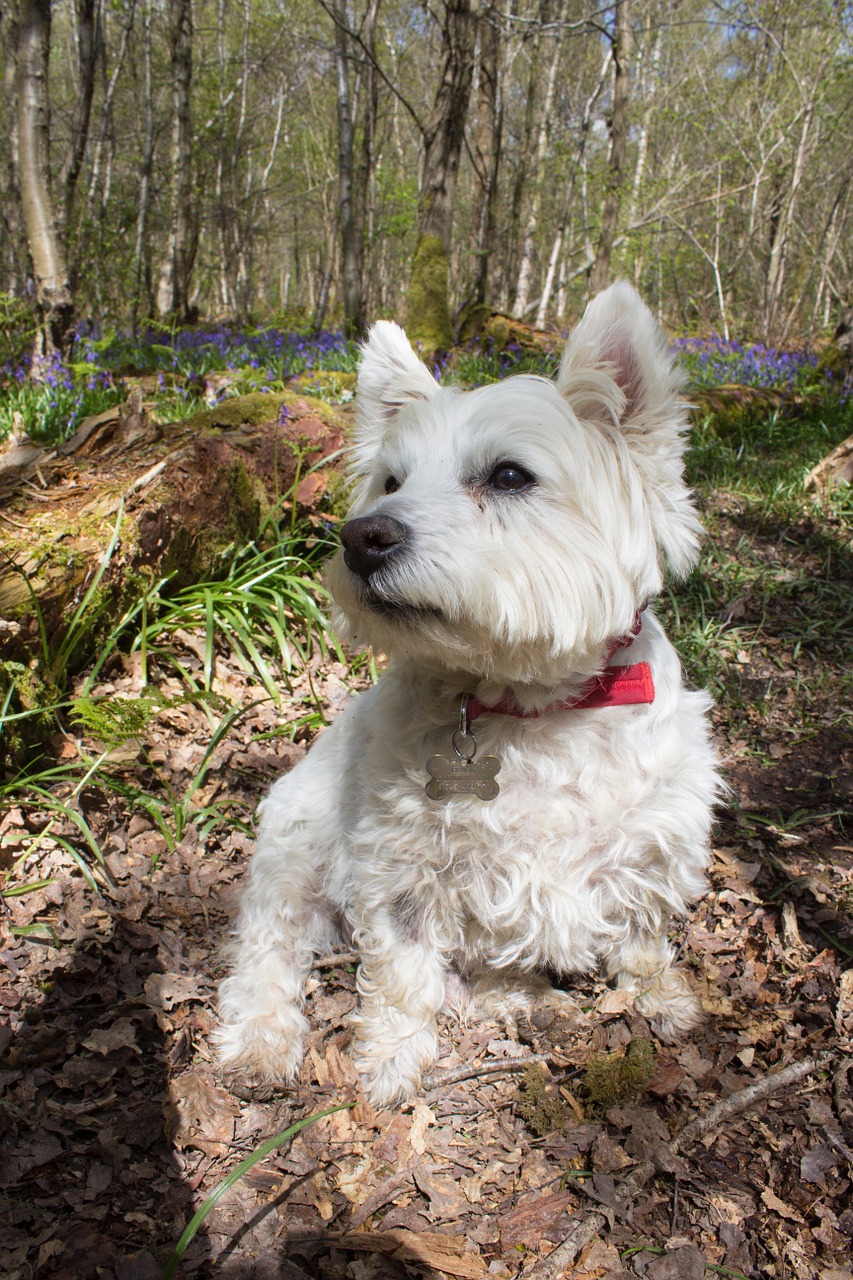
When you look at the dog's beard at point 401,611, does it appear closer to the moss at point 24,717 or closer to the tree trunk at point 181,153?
the moss at point 24,717

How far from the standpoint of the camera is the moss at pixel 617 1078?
2.15 metres

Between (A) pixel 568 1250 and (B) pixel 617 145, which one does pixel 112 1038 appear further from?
(B) pixel 617 145

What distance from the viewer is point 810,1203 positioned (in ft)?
6.02

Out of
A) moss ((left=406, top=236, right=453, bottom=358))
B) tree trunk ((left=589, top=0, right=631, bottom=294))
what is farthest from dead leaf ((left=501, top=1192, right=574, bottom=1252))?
tree trunk ((left=589, top=0, right=631, bottom=294))

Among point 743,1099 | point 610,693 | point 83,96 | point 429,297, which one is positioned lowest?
point 743,1099

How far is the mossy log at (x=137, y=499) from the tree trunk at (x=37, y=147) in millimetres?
2690

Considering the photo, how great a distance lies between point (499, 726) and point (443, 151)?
29.5 feet

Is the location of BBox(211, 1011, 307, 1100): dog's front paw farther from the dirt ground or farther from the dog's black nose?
the dog's black nose

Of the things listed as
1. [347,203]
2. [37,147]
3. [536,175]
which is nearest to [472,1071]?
[37,147]

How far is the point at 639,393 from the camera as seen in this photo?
1862mm

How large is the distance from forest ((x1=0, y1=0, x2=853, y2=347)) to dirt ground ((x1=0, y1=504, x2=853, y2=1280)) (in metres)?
5.71

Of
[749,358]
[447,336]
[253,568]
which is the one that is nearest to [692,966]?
[253,568]

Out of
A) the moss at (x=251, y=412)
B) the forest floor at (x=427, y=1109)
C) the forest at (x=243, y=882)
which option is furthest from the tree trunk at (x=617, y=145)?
the forest floor at (x=427, y=1109)

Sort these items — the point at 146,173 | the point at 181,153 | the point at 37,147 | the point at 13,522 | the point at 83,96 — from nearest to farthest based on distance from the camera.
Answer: the point at 13,522 < the point at 37,147 < the point at 83,96 < the point at 181,153 < the point at 146,173
